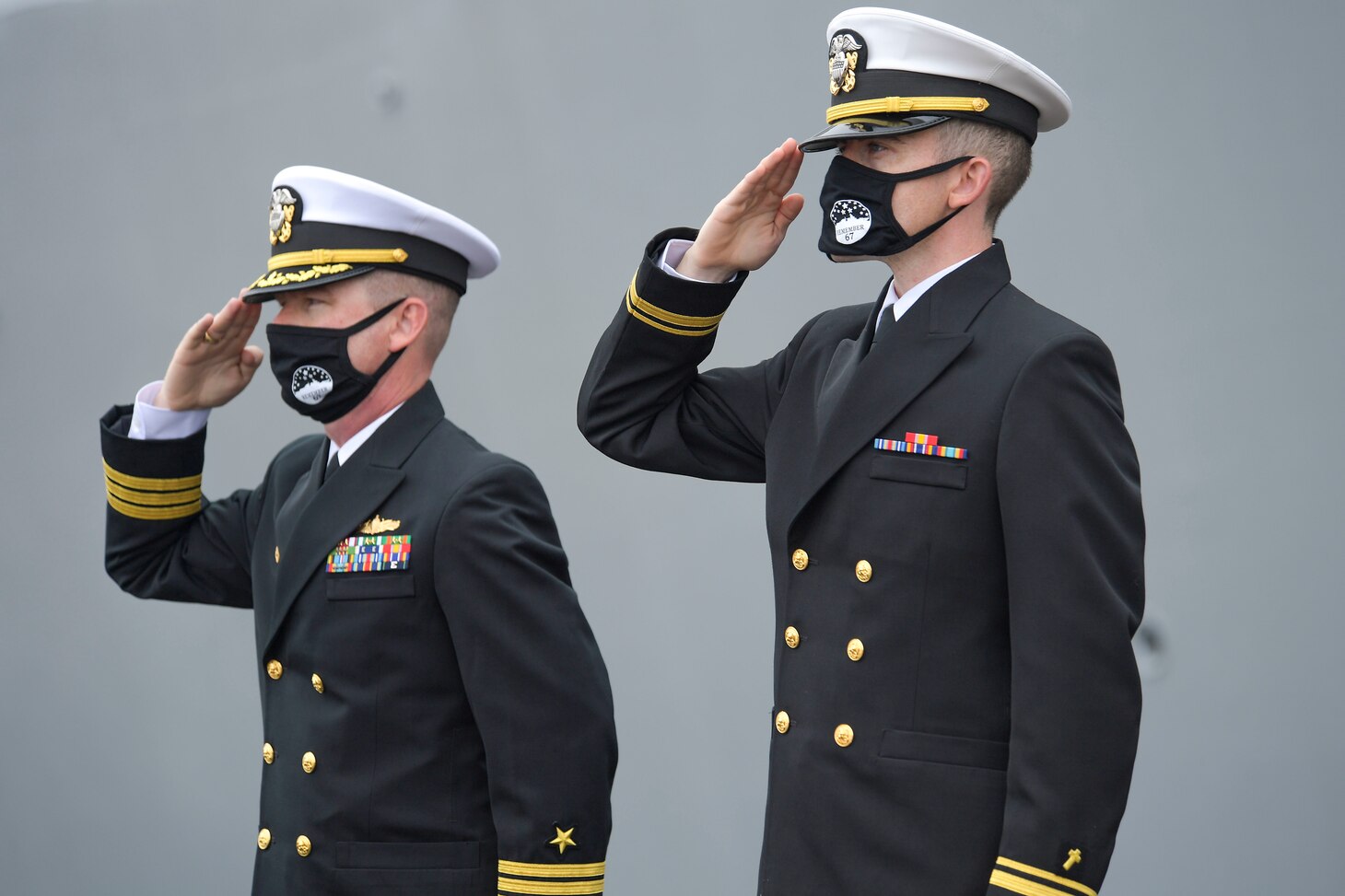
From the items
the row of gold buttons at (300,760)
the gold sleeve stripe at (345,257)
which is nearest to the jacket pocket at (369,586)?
the row of gold buttons at (300,760)

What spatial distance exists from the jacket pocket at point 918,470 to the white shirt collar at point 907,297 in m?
0.19

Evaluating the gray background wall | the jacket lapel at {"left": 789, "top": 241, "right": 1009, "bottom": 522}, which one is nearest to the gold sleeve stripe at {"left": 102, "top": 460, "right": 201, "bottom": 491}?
the gray background wall

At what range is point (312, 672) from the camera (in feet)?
7.82

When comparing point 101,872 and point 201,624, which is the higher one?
point 201,624

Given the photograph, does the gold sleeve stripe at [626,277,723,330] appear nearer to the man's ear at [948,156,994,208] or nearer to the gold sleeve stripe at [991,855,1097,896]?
the man's ear at [948,156,994,208]

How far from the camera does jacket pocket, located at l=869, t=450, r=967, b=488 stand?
1.85m

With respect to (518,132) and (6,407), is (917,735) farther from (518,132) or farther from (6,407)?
(6,407)

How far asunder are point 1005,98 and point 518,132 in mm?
2070

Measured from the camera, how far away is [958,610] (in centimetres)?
185

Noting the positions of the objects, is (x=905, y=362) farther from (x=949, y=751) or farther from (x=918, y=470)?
(x=949, y=751)

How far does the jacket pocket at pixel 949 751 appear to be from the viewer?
1.83m

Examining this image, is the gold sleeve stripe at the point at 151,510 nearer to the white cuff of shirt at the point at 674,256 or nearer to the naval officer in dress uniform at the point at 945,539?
the white cuff of shirt at the point at 674,256

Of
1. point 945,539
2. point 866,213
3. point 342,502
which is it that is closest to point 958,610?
point 945,539

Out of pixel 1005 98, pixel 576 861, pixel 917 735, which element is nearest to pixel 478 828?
pixel 576 861
